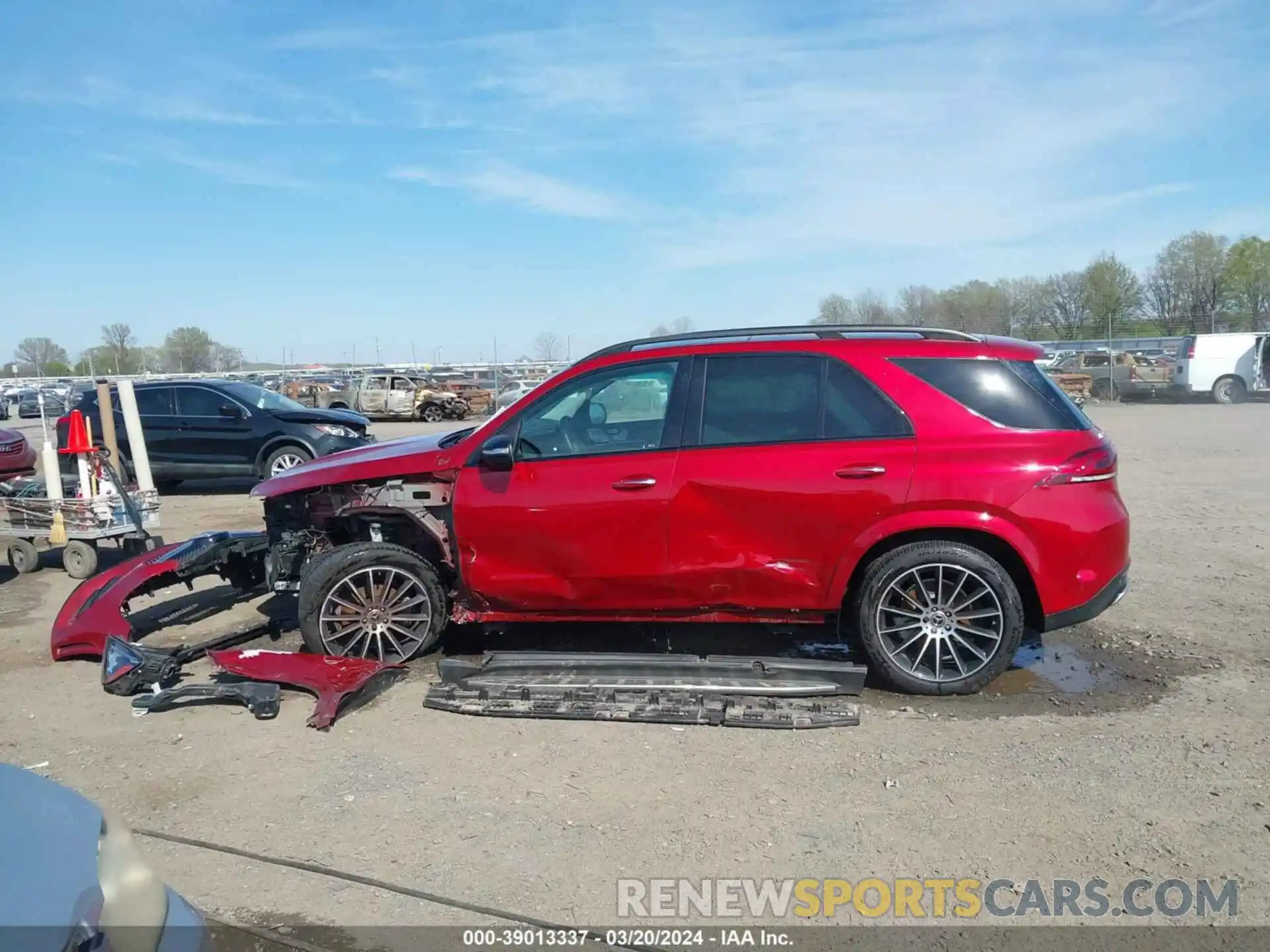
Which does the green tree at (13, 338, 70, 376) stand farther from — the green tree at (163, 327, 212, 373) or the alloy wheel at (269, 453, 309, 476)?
the alloy wheel at (269, 453, 309, 476)

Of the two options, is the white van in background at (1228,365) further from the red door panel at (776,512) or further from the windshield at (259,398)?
the red door panel at (776,512)

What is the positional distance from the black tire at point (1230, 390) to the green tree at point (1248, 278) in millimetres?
28576

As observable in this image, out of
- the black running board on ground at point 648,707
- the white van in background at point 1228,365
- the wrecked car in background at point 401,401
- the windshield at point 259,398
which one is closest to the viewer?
the black running board on ground at point 648,707

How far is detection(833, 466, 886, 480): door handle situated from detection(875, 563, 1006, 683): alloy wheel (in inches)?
20.5

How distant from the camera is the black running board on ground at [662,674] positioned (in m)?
4.91

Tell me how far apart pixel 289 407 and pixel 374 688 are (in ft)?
32.1

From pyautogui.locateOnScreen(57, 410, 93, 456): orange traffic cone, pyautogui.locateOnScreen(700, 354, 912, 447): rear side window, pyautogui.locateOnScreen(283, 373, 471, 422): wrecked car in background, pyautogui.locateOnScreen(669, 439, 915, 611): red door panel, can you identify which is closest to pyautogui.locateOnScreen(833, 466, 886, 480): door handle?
pyautogui.locateOnScreen(669, 439, 915, 611): red door panel

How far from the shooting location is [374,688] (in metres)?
5.12

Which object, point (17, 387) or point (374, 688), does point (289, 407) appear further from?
point (17, 387)

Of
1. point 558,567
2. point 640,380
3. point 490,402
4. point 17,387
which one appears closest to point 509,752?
point 558,567

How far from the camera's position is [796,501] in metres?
4.89

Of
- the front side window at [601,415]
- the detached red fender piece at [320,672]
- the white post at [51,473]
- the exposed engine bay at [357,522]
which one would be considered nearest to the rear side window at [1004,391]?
the front side window at [601,415]

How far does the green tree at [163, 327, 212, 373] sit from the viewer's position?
190ft

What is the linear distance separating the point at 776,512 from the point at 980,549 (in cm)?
107
